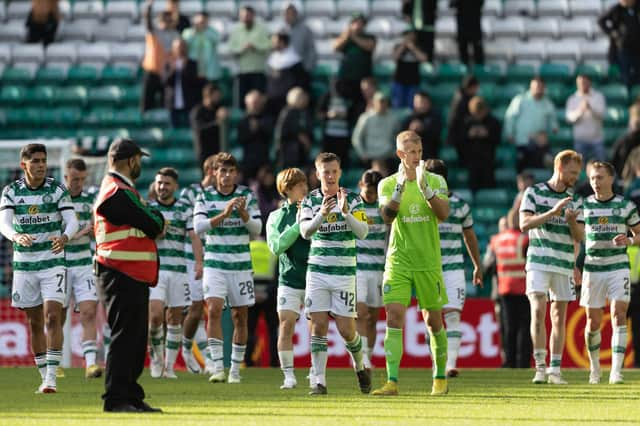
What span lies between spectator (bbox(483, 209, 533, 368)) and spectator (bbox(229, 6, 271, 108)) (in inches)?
263

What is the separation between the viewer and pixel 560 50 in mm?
26000

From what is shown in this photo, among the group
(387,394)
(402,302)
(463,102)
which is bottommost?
(387,394)

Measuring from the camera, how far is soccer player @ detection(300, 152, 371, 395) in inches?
523

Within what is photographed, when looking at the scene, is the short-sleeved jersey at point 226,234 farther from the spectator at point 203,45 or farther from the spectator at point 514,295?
the spectator at point 203,45

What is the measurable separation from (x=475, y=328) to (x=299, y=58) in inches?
236

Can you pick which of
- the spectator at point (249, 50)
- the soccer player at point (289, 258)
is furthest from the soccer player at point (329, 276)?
the spectator at point (249, 50)

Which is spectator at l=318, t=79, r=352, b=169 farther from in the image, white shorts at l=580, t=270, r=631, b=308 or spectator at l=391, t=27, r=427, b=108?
white shorts at l=580, t=270, r=631, b=308

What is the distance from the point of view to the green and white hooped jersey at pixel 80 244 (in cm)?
1633

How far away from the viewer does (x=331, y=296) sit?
44.0 feet

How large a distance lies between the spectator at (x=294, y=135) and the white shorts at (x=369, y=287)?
6.01 meters

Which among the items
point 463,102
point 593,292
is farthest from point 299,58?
point 593,292

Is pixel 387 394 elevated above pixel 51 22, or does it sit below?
below

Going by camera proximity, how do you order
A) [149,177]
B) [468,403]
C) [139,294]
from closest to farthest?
[139,294], [468,403], [149,177]

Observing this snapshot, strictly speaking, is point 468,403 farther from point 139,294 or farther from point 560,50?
point 560,50
